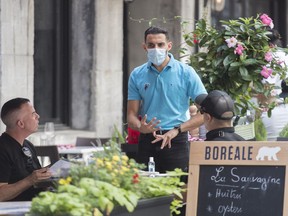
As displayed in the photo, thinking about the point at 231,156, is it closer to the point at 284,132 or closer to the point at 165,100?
the point at 165,100

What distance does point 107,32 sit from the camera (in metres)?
13.2

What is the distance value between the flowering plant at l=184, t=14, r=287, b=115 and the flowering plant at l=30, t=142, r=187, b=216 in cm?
323

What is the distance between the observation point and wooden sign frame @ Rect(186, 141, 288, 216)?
5.71 metres

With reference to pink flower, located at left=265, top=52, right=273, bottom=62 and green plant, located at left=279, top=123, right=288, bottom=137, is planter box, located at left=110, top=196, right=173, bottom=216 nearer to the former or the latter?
pink flower, located at left=265, top=52, right=273, bottom=62

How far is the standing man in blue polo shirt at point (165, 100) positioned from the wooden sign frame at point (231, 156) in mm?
1508

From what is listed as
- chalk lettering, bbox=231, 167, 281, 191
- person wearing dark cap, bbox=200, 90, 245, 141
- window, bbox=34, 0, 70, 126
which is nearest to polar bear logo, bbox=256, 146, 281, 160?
chalk lettering, bbox=231, 167, 281, 191

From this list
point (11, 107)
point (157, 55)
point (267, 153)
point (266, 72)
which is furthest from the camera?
point (266, 72)

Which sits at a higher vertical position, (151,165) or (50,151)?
(151,165)

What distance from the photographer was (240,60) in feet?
26.5

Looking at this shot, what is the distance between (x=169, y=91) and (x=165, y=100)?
76 millimetres

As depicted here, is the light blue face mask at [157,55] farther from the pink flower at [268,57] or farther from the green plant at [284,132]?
the green plant at [284,132]

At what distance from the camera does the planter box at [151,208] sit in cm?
471

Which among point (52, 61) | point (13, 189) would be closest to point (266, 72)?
point (13, 189)

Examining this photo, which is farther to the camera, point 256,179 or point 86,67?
point 86,67
